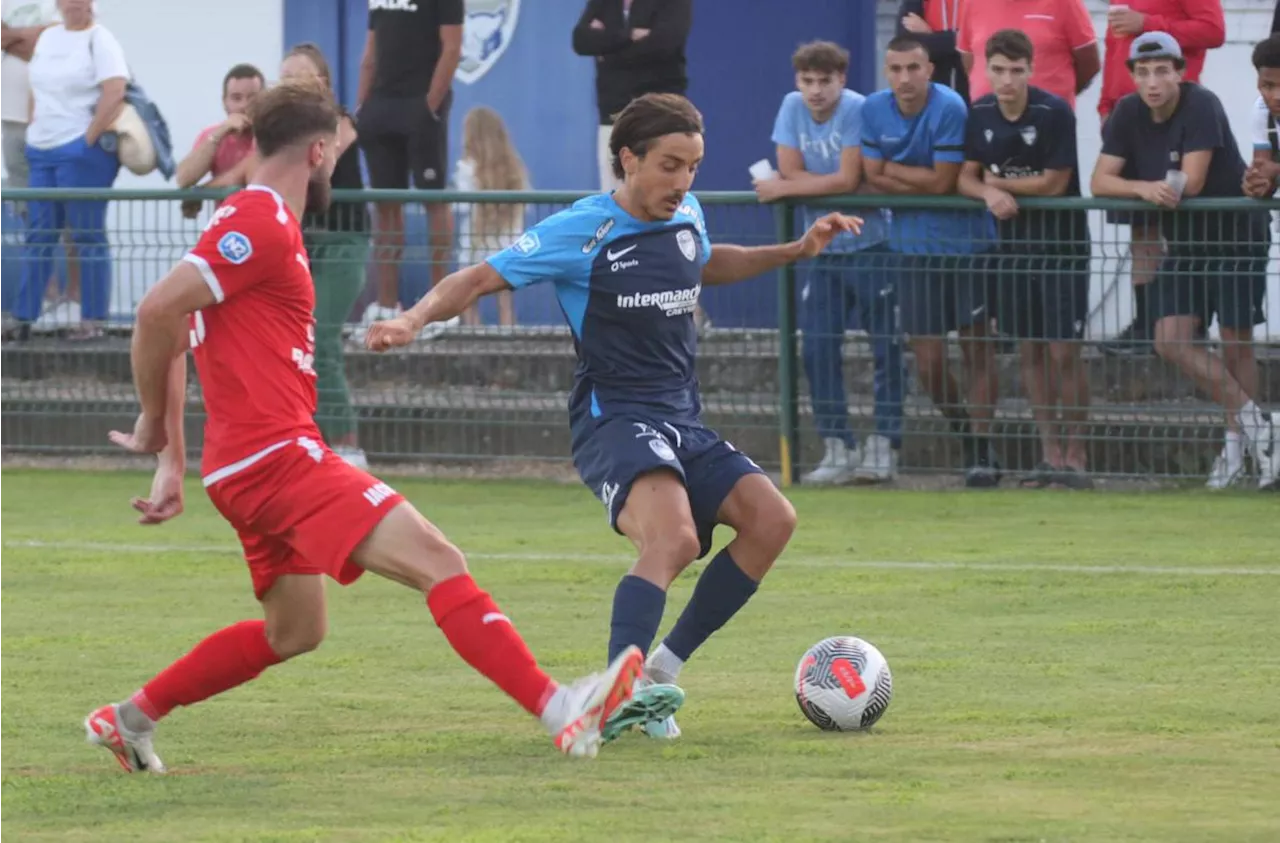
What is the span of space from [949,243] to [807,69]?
1224mm

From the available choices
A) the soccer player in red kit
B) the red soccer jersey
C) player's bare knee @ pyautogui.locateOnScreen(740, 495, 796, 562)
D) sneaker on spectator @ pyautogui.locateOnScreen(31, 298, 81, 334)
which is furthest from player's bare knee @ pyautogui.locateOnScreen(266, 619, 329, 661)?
sneaker on spectator @ pyautogui.locateOnScreen(31, 298, 81, 334)

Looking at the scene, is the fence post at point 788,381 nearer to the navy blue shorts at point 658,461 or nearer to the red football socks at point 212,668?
the navy blue shorts at point 658,461

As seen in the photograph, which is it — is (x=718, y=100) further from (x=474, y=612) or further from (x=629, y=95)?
(x=474, y=612)

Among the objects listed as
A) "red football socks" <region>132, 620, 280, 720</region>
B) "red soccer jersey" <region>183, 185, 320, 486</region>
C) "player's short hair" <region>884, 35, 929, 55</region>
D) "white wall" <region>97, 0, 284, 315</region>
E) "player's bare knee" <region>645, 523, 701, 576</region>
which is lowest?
"red football socks" <region>132, 620, 280, 720</region>

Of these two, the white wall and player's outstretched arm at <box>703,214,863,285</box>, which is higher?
the white wall

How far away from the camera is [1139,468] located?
1281cm

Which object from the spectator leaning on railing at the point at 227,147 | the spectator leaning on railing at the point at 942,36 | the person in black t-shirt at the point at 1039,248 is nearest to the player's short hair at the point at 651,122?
the person in black t-shirt at the point at 1039,248

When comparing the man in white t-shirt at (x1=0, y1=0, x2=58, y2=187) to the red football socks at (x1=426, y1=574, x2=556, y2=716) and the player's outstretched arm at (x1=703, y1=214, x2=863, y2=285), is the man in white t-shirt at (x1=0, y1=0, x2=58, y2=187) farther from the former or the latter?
the red football socks at (x1=426, y1=574, x2=556, y2=716)

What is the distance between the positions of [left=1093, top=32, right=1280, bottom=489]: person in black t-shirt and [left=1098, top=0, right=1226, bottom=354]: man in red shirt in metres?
0.08

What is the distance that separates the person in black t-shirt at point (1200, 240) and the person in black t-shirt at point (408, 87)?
433 centimetres

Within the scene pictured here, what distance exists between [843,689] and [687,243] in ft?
4.79

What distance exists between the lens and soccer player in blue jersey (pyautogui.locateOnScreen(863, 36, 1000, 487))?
41.9 feet

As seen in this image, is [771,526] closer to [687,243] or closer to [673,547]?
[673,547]

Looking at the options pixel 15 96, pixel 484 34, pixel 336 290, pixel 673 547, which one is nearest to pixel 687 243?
pixel 673 547
